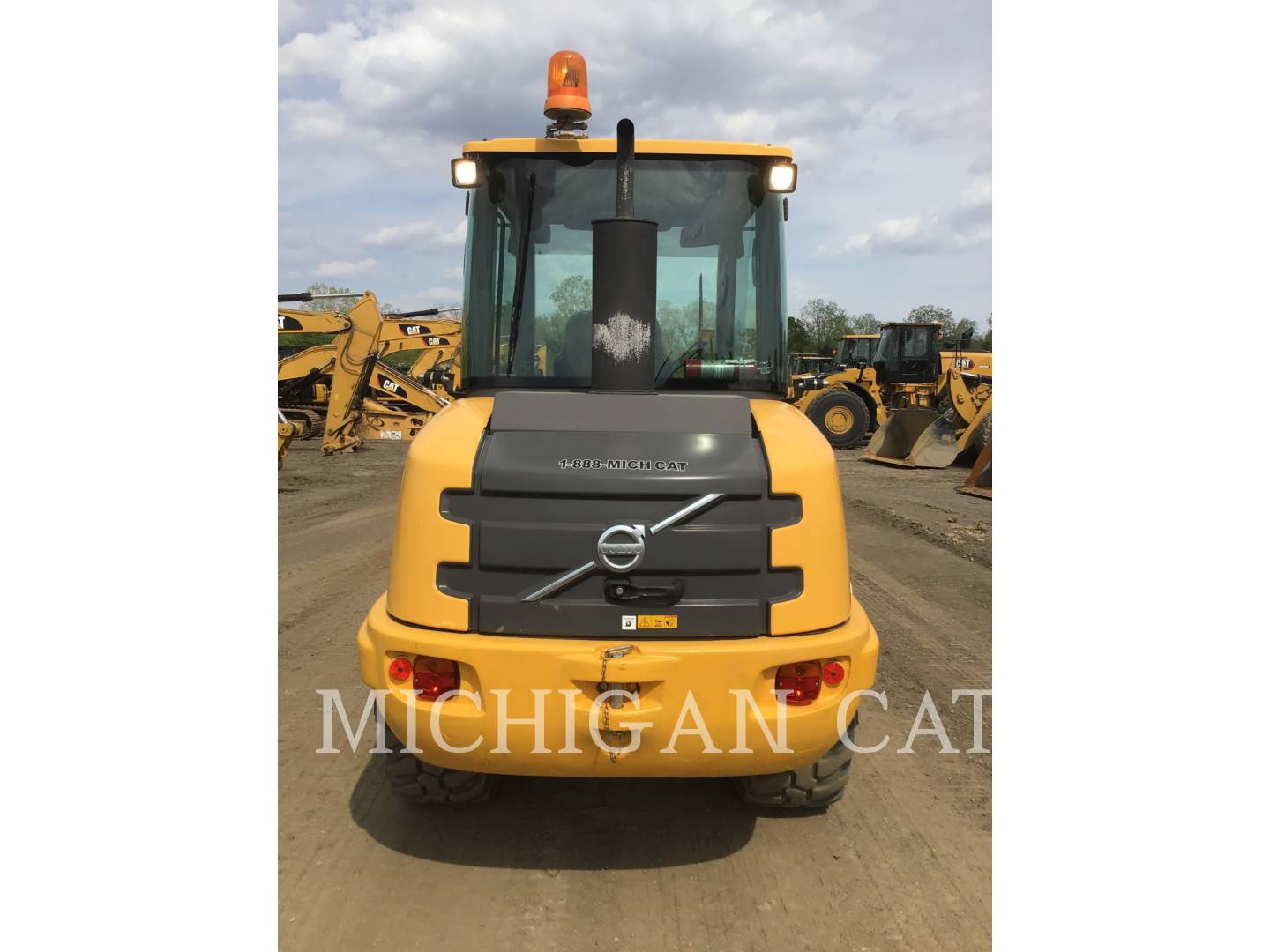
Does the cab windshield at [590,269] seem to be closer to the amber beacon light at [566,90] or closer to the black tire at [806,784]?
the amber beacon light at [566,90]

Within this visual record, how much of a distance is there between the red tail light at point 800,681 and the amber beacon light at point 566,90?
2345 mm

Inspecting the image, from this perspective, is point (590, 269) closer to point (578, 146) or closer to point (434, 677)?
point (578, 146)

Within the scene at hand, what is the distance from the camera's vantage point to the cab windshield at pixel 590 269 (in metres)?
3.81

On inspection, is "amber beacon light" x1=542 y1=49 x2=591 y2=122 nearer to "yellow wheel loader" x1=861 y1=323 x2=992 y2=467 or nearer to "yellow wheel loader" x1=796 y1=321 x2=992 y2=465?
"yellow wheel loader" x1=861 y1=323 x2=992 y2=467

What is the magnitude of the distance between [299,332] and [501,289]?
1532 cm

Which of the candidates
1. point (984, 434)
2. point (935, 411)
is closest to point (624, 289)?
point (984, 434)

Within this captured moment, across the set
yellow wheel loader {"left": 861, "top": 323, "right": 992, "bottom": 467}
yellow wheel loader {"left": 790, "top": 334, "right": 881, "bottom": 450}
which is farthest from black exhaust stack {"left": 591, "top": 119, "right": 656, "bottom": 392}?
yellow wheel loader {"left": 790, "top": 334, "right": 881, "bottom": 450}

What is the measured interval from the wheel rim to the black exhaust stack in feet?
55.9

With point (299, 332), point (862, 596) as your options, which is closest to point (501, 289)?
point (862, 596)

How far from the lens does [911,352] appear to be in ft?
67.9

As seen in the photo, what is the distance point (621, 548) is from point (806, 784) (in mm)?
1274

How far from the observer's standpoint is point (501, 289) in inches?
151

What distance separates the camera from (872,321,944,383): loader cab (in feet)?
67.8

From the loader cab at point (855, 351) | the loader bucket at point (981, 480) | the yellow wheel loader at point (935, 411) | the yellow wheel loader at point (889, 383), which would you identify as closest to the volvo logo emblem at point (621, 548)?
the loader bucket at point (981, 480)
